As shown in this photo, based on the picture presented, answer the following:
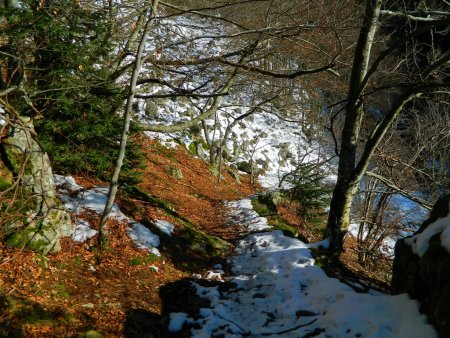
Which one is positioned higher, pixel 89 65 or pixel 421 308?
pixel 89 65

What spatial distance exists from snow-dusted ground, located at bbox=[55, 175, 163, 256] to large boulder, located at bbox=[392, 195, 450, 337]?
3.75 meters

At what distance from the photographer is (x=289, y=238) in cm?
680

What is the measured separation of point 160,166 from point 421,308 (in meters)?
10.7

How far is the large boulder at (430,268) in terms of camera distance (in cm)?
278

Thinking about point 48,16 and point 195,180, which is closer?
point 48,16

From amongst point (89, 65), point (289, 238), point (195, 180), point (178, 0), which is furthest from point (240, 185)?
point (89, 65)

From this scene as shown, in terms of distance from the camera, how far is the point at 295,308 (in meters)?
4.25

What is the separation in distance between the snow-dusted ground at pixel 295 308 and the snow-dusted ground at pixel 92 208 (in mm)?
1307

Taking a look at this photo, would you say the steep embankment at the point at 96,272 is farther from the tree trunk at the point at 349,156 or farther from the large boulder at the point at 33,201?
the tree trunk at the point at 349,156

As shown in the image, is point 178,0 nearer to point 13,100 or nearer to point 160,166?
point 160,166

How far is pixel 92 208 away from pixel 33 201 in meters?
1.43

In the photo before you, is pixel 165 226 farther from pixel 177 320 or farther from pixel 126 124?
pixel 177 320

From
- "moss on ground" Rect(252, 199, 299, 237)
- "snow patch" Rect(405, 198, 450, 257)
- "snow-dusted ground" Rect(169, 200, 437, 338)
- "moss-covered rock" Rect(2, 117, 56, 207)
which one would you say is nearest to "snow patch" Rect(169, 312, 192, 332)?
"snow-dusted ground" Rect(169, 200, 437, 338)

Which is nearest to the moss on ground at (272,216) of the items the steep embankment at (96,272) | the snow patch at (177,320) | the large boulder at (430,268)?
the steep embankment at (96,272)
